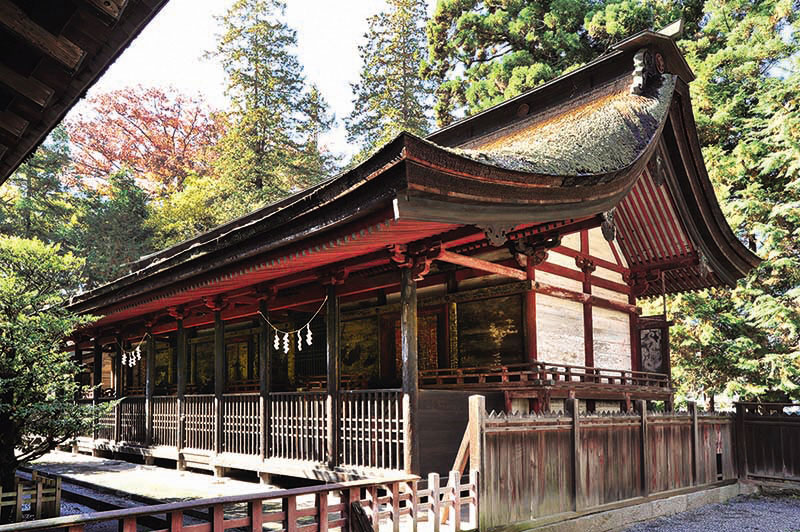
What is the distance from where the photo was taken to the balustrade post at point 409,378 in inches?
336

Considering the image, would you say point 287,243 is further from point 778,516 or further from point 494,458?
point 778,516

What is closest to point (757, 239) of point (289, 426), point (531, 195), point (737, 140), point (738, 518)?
point (737, 140)

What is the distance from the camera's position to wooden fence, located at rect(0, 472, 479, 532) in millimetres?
5191

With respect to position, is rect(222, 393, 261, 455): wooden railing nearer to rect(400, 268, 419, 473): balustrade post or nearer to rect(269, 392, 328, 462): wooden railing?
rect(269, 392, 328, 462): wooden railing

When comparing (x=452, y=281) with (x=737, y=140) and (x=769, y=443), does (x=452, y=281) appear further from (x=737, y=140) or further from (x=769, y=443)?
(x=737, y=140)

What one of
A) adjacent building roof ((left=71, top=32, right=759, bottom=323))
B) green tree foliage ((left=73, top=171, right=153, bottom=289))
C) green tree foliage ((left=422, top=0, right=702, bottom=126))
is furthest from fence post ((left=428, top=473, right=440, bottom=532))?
green tree foliage ((left=73, top=171, right=153, bottom=289))

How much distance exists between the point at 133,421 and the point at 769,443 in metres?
14.4

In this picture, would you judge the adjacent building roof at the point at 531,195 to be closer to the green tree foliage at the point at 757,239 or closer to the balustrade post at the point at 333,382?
the balustrade post at the point at 333,382

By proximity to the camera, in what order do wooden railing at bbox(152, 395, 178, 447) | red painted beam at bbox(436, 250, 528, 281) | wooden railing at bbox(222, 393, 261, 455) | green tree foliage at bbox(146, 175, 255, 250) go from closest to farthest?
red painted beam at bbox(436, 250, 528, 281) → wooden railing at bbox(222, 393, 261, 455) → wooden railing at bbox(152, 395, 178, 447) → green tree foliage at bbox(146, 175, 255, 250)

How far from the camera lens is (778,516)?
436 inches

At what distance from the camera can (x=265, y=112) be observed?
3291 centimetres

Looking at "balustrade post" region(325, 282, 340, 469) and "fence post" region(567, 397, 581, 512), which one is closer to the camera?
"fence post" region(567, 397, 581, 512)

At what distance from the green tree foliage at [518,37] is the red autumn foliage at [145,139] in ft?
47.8

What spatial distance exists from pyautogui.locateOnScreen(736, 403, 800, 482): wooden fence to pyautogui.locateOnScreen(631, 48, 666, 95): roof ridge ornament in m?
6.76
